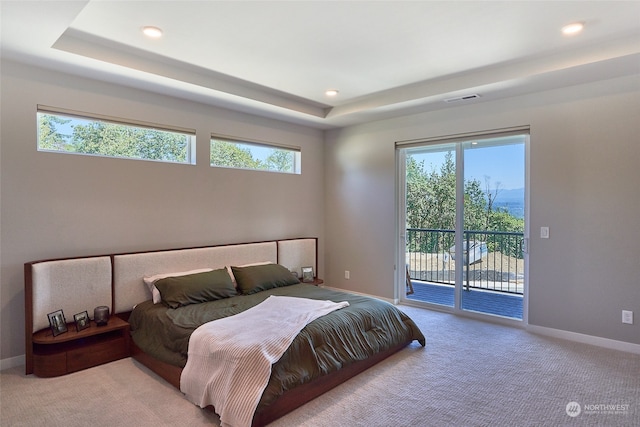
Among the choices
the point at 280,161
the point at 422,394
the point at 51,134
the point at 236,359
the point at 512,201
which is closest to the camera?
the point at 236,359

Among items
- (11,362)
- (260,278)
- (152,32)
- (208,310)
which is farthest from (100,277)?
(152,32)

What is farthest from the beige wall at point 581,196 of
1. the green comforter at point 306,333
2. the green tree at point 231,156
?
the green tree at point 231,156

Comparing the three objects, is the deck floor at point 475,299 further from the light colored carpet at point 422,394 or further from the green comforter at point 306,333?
the green comforter at point 306,333

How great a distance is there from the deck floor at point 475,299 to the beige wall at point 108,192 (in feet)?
7.09

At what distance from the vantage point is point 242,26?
276 centimetres

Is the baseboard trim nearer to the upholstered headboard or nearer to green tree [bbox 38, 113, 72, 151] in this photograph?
the upholstered headboard

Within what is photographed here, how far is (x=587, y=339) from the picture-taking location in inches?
144

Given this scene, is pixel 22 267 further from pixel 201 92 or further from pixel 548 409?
pixel 548 409

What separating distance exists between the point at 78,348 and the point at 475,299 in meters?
4.29

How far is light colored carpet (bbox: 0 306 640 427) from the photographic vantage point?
2387mm

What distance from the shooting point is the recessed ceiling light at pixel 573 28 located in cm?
273

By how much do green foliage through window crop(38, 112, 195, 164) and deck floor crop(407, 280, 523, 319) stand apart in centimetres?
349

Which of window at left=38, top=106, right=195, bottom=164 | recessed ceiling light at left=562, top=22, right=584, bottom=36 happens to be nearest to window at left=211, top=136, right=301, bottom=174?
window at left=38, top=106, right=195, bottom=164

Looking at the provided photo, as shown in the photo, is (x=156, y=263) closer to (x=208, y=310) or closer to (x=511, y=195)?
(x=208, y=310)
